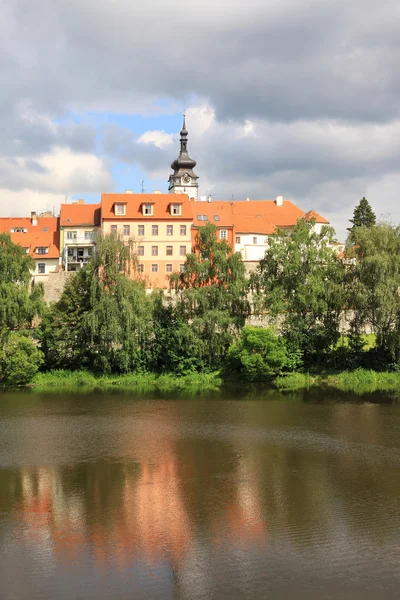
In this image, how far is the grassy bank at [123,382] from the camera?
1491 inches

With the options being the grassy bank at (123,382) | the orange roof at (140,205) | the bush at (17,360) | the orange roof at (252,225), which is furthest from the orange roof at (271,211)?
the bush at (17,360)

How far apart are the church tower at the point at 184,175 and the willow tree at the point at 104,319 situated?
37.6 meters

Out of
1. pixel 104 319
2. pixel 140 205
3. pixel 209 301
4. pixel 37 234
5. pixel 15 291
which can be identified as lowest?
pixel 104 319

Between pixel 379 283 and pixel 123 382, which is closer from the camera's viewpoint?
pixel 379 283

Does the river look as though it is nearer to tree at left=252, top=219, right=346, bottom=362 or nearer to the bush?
the bush

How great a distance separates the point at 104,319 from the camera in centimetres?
3862

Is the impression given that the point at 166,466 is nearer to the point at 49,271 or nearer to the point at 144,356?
the point at 144,356

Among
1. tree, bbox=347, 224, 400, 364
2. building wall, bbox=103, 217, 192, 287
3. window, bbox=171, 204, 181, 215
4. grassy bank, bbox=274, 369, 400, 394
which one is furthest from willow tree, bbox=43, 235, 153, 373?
window, bbox=171, 204, 181, 215

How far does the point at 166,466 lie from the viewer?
2095cm

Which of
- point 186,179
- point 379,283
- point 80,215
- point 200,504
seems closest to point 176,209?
point 80,215

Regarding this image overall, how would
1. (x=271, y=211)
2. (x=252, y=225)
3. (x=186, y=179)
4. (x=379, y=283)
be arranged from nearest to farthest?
(x=379, y=283)
(x=252, y=225)
(x=271, y=211)
(x=186, y=179)

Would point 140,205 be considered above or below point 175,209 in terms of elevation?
above

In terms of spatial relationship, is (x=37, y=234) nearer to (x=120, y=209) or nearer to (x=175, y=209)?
(x=120, y=209)

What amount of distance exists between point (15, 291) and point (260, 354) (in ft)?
48.4
